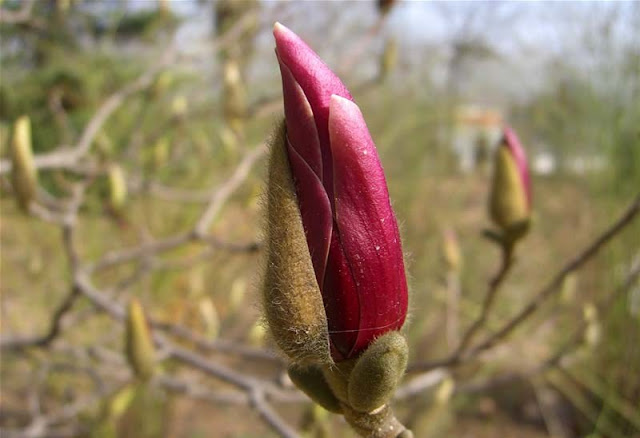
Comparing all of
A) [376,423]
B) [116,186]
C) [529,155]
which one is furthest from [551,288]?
[529,155]

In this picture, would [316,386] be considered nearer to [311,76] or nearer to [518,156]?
[311,76]

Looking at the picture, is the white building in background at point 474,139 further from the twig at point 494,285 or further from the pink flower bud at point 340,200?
the pink flower bud at point 340,200

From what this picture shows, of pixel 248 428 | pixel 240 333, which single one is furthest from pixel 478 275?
pixel 248 428

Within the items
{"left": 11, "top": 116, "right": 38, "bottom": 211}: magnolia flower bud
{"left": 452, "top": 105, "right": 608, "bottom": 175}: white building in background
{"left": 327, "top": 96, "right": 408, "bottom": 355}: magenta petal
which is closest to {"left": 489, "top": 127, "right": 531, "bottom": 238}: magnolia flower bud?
{"left": 452, "top": 105, "right": 608, "bottom": 175}: white building in background

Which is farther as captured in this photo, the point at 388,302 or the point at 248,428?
the point at 248,428

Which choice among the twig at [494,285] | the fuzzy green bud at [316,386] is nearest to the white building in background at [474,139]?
the twig at [494,285]

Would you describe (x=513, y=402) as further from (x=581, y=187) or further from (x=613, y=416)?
(x=581, y=187)

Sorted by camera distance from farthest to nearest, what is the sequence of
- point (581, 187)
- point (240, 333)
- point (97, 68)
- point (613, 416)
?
point (97, 68) → point (240, 333) → point (581, 187) → point (613, 416)

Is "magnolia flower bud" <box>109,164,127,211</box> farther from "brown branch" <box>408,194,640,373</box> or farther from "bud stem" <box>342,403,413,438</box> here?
"bud stem" <box>342,403,413,438</box>
